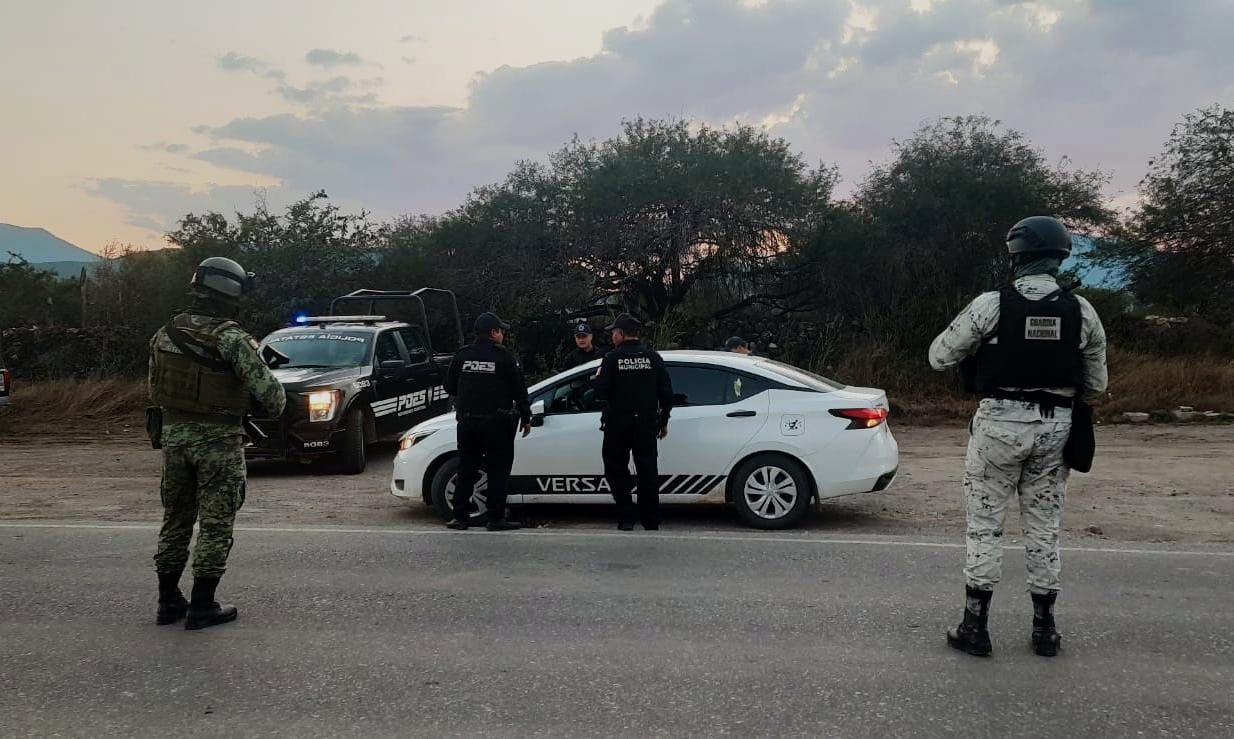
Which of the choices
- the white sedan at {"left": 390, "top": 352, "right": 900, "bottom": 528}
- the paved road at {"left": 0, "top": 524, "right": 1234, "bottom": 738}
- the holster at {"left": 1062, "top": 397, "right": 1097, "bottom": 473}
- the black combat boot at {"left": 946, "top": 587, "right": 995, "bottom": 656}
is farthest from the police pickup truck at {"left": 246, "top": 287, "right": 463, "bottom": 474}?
the holster at {"left": 1062, "top": 397, "right": 1097, "bottom": 473}

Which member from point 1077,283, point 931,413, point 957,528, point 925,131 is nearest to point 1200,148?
point 925,131

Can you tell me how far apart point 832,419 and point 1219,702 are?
12.6ft

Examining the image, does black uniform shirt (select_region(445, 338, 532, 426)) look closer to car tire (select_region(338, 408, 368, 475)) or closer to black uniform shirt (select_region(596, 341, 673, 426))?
black uniform shirt (select_region(596, 341, 673, 426))

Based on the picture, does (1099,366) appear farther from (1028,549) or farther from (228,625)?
(228,625)

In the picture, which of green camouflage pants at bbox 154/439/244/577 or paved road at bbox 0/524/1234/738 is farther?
green camouflage pants at bbox 154/439/244/577

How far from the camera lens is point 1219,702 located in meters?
3.76

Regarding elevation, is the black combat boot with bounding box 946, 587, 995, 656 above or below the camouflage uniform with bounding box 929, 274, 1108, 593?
below

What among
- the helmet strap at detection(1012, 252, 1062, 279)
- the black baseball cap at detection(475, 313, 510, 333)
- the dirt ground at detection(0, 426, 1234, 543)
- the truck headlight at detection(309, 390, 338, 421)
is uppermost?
the helmet strap at detection(1012, 252, 1062, 279)

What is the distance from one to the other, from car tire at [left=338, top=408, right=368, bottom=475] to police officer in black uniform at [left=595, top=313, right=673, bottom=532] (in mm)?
4565

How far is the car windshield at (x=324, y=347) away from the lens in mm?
11508

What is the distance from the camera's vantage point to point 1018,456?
4188mm

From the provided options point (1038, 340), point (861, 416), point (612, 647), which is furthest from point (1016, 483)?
point (861, 416)

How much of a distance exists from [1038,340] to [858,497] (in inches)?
200

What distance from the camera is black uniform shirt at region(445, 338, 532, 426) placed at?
7395mm
